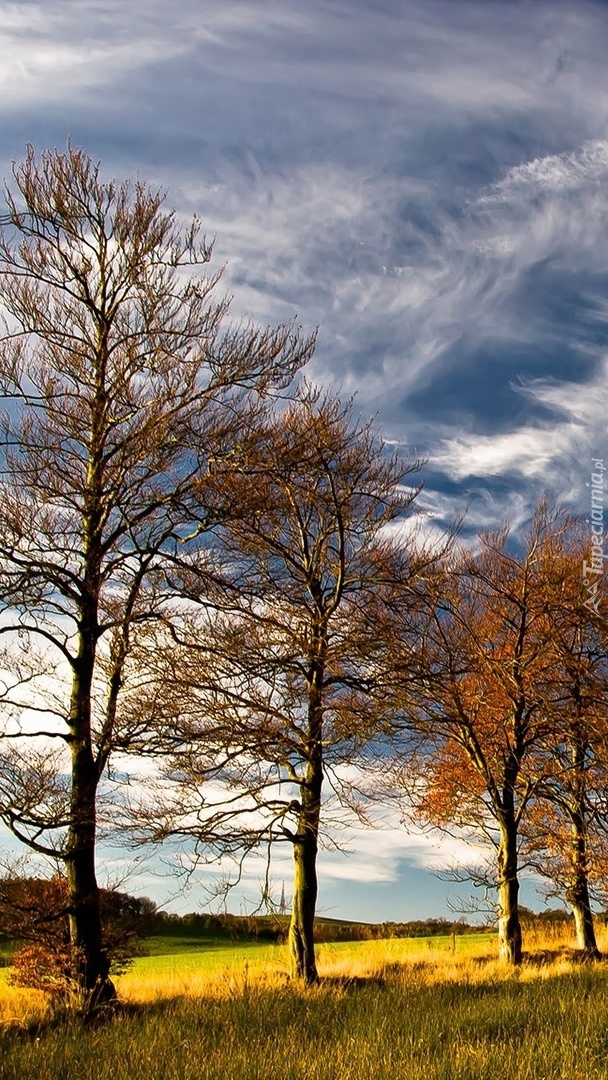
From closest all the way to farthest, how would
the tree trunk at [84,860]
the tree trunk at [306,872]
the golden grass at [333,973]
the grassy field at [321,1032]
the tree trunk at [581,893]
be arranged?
the grassy field at [321,1032], the tree trunk at [84,860], the golden grass at [333,973], the tree trunk at [306,872], the tree trunk at [581,893]

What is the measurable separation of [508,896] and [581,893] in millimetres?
3946

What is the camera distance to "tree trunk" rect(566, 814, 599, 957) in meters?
21.6

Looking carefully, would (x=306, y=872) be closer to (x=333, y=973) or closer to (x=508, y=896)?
(x=333, y=973)

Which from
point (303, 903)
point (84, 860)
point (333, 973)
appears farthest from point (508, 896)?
point (84, 860)

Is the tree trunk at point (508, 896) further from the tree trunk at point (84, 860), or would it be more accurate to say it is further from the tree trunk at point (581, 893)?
the tree trunk at point (84, 860)

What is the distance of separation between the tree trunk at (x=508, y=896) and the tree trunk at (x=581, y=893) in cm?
232

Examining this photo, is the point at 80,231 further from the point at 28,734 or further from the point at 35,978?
the point at 35,978

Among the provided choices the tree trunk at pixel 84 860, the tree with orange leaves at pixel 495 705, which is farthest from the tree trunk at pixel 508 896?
the tree trunk at pixel 84 860

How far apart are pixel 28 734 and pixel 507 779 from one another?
1231cm

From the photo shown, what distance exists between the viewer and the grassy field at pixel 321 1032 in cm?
705

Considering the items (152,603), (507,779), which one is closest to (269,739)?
(152,603)

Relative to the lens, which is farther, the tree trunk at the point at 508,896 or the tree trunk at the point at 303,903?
the tree trunk at the point at 508,896

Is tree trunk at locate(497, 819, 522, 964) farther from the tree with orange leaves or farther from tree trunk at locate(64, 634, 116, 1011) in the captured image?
tree trunk at locate(64, 634, 116, 1011)

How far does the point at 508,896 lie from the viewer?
19.5 metres
